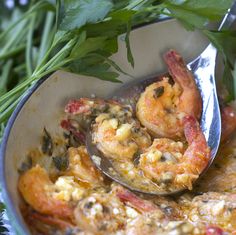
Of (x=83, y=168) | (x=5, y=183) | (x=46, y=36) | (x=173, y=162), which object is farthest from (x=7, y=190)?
(x=46, y=36)

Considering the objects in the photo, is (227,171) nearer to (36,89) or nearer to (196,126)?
(196,126)

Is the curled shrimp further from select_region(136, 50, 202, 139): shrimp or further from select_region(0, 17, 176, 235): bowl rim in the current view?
select_region(136, 50, 202, 139): shrimp

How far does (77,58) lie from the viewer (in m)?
1.14

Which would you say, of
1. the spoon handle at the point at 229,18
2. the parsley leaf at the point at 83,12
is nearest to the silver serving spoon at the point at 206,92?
the spoon handle at the point at 229,18

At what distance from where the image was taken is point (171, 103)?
49.5 inches

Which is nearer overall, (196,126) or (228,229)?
(228,229)

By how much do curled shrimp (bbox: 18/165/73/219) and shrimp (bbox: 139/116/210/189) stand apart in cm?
22

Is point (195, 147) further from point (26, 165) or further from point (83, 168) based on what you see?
point (26, 165)

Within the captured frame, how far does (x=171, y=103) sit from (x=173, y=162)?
0.19 m

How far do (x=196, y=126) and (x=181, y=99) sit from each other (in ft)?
0.27

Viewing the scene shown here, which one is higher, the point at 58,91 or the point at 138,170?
the point at 58,91

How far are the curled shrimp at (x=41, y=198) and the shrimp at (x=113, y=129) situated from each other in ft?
0.61

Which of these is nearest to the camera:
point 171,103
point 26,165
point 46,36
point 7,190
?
point 7,190

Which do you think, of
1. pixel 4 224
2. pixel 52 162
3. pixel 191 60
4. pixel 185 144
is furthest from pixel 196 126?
pixel 4 224
